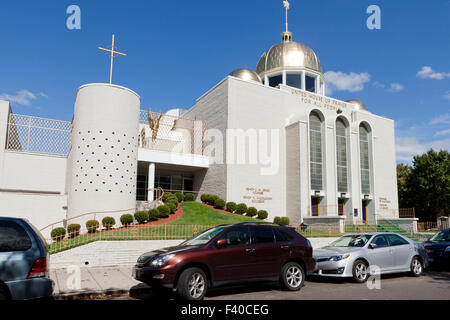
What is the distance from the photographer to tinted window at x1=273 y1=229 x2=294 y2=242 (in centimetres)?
892

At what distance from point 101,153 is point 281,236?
1201cm

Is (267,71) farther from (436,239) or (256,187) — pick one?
(436,239)

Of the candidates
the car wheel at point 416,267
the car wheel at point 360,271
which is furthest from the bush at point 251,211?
the car wheel at point 360,271

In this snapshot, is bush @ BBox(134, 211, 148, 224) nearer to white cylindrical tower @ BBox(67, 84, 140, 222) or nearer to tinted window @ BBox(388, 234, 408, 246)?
white cylindrical tower @ BBox(67, 84, 140, 222)

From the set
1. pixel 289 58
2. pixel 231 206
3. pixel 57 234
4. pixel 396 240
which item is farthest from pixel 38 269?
pixel 289 58

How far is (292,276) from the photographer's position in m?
8.73

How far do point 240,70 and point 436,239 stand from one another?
75.4 feet

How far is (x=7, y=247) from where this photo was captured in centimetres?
527

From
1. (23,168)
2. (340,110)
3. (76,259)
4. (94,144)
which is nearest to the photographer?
(76,259)

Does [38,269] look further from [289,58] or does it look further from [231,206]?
[289,58]

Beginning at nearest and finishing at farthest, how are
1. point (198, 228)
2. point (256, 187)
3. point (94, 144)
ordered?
point (198, 228)
point (94, 144)
point (256, 187)

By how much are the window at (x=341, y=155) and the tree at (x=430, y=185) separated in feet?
41.0

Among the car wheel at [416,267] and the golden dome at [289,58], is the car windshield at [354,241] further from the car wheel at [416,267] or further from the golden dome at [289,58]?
the golden dome at [289,58]
